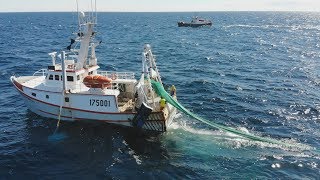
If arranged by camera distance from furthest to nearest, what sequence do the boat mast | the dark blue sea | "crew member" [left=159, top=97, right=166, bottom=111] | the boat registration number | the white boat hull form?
1. the boat mast
2. the boat registration number
3. "crew member" [left=159, top=97, right=166, bottom=111]
4. the white boat hull
5. the dark blue sea

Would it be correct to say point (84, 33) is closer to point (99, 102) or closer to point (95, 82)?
point (95, 82)

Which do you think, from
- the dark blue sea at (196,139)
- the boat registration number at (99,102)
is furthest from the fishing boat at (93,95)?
the dark blue sea at (196,139)

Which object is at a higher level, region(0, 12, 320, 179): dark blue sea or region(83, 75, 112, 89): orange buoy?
region(83, 75, 112, 89): orange buoy

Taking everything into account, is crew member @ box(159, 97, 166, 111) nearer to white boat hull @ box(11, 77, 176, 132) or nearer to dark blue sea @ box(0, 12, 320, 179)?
white boat hull @ box(11, 77, 176, 132)

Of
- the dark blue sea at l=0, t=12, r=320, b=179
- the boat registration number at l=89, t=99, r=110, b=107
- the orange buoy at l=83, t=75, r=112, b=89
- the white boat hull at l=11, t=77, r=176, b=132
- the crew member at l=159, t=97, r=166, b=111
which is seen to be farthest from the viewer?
the boat registration number at l=89, t=99, r=110, b=107

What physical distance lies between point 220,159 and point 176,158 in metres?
3.05

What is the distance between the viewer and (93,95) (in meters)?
29.2

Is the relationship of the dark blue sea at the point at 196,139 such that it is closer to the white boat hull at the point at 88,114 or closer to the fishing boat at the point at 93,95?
the white boat hull at the point at 88,114

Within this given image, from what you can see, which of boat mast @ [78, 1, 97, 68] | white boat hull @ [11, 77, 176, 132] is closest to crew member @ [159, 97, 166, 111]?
white boat hull @ [11, 77, 176, 132]

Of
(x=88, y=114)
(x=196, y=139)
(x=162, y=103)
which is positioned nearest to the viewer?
(x=196, y=139)

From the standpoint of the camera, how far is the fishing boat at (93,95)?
28.8 m

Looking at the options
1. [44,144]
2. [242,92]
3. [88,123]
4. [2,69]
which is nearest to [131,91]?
[88,123]

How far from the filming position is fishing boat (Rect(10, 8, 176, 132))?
28.8 meters

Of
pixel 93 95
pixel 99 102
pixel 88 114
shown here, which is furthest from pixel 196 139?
pixel 88 114
